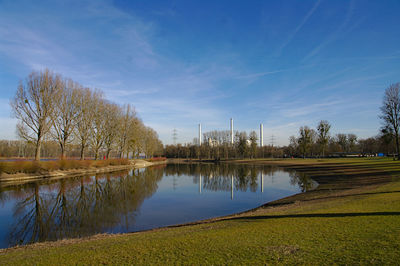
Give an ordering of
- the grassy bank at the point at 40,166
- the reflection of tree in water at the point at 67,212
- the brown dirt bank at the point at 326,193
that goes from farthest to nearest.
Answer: the grassy bank at the point at 40,166, the brown dirt bank at the point at 326,193, the reflection of tree in water at the point at 67,212

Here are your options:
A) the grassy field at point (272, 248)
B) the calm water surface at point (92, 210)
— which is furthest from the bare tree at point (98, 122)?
the grassy field at point (272, 248)

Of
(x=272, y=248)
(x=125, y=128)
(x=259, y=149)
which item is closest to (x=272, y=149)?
(x=259, y=149)

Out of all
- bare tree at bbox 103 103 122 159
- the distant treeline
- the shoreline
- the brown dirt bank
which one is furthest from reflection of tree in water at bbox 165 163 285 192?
the distant treeline

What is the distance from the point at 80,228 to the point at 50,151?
366 feet

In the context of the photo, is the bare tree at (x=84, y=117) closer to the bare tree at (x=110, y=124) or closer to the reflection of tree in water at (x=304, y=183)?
the bare tree at (x=110, y=124)

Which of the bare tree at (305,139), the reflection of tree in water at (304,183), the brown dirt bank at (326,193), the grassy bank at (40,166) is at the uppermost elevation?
the bare tree at (305,139)

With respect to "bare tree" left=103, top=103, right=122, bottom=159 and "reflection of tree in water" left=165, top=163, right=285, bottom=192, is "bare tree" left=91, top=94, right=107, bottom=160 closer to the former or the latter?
"bare tree" left=103, top=103, right=122, bottom=159

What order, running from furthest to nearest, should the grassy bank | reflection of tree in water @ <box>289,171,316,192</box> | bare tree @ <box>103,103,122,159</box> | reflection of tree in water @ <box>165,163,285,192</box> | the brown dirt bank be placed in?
1. bare tree @ <box>103,103,122,159</box>
2. the grassy bank
3. reflection of tree in water @ <box>165,163,285,192</box>
4. reflection of tree in water @ <box>289,171,316,192</box>
5. the brown dirt bank

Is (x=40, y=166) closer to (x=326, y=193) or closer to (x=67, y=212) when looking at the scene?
(x=67, y=212)

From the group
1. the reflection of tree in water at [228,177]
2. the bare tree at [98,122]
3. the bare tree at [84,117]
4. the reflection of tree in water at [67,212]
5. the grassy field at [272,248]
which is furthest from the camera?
the bare tree at [98,122]

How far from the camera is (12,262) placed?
19.8 ft

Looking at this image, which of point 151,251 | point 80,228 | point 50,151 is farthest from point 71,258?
point 50,151

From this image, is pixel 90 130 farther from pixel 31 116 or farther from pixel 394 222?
pixel 394 222

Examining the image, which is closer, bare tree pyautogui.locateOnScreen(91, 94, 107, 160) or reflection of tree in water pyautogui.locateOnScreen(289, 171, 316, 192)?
reflection of tree in water pyautogui.locateOnScreen(289, 171, 316, 192)
